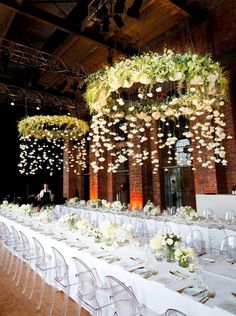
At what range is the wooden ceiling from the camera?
672cm

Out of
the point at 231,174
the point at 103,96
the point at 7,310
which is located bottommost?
the point at 7,310

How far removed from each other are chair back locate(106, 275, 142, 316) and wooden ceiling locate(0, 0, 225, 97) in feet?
16.9

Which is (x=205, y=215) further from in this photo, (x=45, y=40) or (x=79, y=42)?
(x=45, y=40)

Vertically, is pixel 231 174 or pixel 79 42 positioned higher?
pixel 79 42

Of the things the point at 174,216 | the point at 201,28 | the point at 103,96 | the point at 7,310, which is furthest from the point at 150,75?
the point at 201,28

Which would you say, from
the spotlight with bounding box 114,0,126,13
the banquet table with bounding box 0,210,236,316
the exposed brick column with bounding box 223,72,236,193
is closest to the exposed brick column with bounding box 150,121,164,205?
the exposed brick column with bounding box 223,72,236,193

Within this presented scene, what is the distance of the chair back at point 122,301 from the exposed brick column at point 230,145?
18.2 ft

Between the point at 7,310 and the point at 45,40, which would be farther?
the point at 45,40

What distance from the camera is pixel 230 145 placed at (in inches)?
282

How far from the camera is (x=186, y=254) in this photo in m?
2.77

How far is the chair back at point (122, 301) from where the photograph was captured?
239 centimetres

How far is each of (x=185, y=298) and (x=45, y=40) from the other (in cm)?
913

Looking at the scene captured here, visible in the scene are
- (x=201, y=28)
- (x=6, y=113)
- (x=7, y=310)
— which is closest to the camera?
(x=7, y=310)

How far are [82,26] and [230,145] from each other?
5418mm
